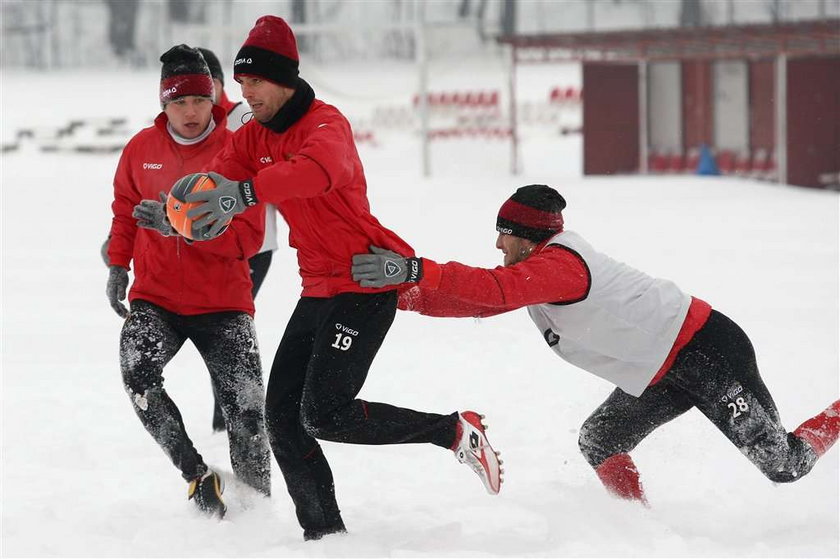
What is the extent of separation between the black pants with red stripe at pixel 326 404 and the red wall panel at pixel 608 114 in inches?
735

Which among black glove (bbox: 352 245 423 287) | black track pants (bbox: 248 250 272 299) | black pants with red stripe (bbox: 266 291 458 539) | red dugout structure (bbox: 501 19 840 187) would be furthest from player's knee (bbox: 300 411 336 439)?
red dugout structure (bbox: 501 19 840 187)

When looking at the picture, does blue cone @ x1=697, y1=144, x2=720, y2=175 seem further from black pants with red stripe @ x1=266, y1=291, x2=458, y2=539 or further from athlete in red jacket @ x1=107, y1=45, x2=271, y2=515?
black pants with red stripe @ x1=266, y1=291, x2=458, y2=539

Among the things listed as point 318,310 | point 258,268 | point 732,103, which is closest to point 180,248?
point 318,310

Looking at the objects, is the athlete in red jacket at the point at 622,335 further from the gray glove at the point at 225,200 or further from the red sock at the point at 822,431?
the gray glove at the point at 225,200

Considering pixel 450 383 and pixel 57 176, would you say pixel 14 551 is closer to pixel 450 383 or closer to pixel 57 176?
pixel 450 383

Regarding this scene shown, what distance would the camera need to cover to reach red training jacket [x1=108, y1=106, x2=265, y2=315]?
475 cm

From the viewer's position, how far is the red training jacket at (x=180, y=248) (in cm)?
475

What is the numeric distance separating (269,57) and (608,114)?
19.0m

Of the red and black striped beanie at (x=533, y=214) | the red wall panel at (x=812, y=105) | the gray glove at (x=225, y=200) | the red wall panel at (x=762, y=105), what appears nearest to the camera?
the gray glove at (x=225, y=200)

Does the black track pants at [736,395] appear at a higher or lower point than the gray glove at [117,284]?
lower

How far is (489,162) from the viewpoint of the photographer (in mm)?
22547

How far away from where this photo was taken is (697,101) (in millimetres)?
22469

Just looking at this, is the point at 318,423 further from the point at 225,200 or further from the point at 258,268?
the point at 258,268

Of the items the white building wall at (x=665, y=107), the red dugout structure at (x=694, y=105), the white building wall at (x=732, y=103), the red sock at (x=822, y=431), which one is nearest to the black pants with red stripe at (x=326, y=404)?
the red sock at (x=822, y=431)
